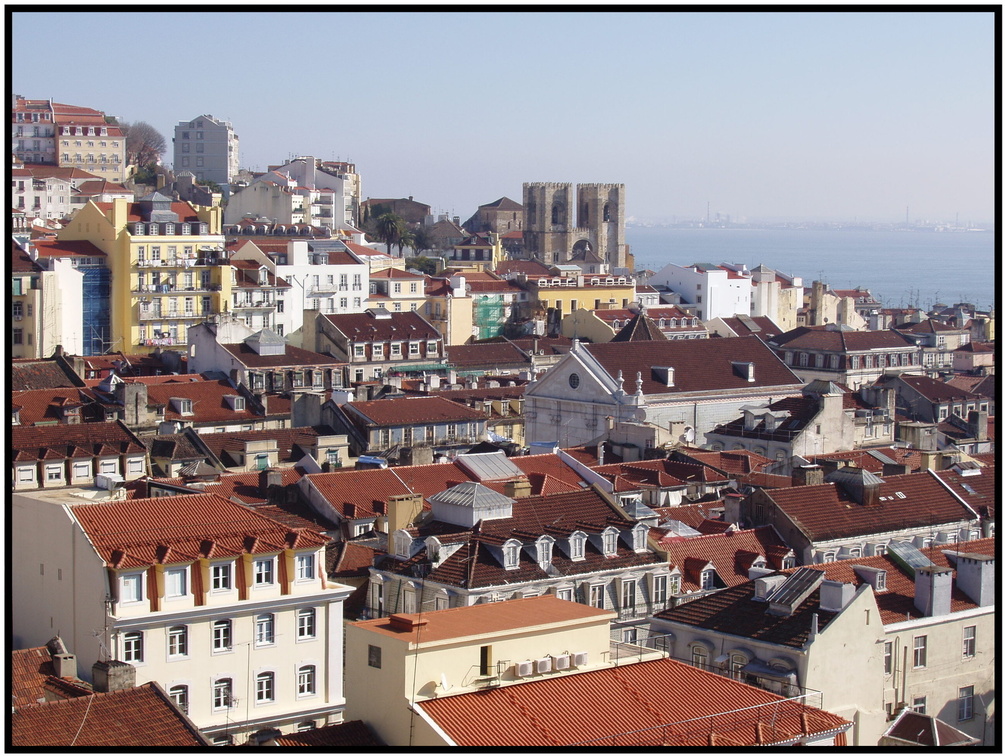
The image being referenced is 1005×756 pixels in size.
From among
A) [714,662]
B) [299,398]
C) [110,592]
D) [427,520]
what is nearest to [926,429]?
[299,398]

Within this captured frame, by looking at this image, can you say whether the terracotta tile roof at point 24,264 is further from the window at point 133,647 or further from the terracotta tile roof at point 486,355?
the window at point 133,647

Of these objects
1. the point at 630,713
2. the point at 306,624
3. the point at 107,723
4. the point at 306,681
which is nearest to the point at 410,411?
the point at 306,624

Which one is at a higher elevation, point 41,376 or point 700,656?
point 41,376

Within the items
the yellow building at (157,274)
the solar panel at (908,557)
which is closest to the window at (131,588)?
the solar panel at (908,557)

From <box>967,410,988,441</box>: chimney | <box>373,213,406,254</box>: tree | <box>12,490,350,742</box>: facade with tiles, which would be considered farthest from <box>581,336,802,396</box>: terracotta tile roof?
<box>373,213,406,254</box>: tree

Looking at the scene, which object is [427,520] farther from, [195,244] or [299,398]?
[195,244]

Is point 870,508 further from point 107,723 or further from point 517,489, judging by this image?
point 107,723

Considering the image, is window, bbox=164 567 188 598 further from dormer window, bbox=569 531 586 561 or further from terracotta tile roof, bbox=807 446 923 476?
terracotta tile roof, bbox=807 446 923 476
